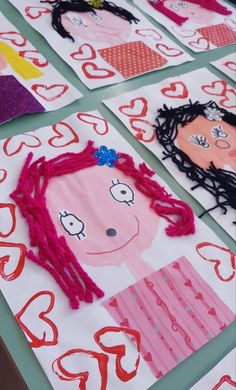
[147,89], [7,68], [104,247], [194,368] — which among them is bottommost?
[194,368]

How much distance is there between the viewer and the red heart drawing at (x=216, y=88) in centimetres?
92

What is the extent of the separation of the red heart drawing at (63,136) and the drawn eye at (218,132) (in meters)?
0.28

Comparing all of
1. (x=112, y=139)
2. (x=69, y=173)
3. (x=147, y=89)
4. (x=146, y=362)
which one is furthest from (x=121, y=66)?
(x=146, y=362)

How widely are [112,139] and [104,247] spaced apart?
0.76 ft

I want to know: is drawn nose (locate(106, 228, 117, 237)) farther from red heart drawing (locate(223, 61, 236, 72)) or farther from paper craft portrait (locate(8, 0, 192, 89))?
red heart drawing (locate(223, 61, 236, 72))

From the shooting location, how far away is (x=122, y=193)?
66cm

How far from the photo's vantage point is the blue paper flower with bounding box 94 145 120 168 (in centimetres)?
69

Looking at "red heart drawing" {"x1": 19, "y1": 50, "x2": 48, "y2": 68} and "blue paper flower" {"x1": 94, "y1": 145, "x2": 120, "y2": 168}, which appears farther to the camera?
"red heart drawing" {"x1": 19, "y1": 50, "x2": 48, "y2": 68}

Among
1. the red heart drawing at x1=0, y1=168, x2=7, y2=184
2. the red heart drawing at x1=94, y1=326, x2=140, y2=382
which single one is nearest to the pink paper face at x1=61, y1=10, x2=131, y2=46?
the red heart drawing at x1=0, y1=168, x2=7, y2=184

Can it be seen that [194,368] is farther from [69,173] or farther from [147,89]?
[147,89]

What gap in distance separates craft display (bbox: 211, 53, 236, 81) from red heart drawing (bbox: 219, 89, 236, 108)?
6 centimetres

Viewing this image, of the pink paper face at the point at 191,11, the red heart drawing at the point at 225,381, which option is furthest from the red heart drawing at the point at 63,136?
the pink paper face at the point at 191,11

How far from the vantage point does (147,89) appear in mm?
861

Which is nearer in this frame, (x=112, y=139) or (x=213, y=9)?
(x=112, y=139)
